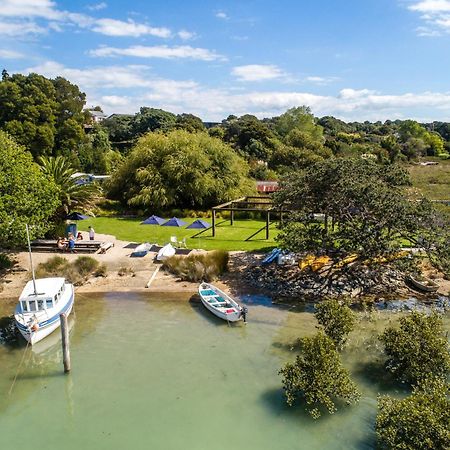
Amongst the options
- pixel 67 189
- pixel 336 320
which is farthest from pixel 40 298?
pixel 67 189

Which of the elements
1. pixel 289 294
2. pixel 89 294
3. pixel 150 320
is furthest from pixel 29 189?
pixel 289 294

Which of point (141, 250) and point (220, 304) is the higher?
point (141, 250)

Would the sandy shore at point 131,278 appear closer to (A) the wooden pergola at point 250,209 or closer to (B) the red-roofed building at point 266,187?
(A) the wooden pergola at point 250,209

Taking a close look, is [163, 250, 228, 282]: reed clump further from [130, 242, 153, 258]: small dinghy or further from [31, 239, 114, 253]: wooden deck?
[31, 239, 114, 253]: wooden deck

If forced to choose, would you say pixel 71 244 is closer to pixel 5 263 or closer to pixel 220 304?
pixel 5 263

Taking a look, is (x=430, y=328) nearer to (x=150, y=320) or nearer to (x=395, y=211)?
(x=395, y=211)
